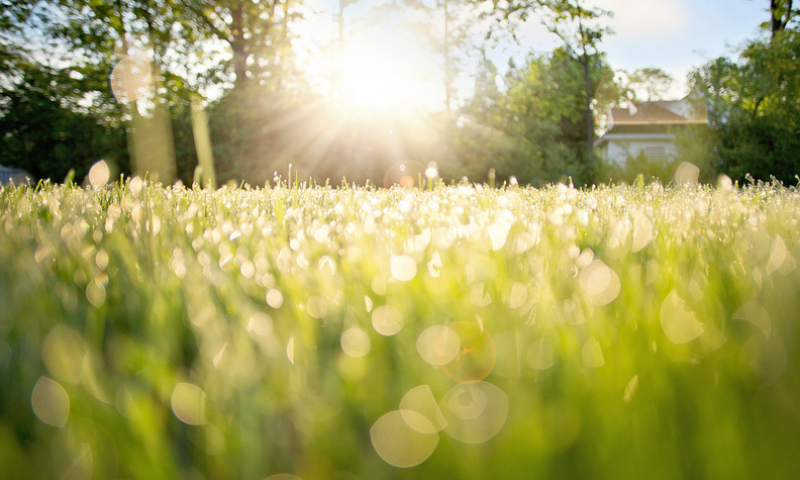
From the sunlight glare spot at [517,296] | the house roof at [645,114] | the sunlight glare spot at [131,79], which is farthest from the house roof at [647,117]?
the sunlight glare spot at [517,296]

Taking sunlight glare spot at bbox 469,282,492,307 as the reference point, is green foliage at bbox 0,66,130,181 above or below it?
above

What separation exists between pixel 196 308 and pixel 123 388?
1.63ft

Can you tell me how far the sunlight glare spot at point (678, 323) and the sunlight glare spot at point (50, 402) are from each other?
0.90 meters

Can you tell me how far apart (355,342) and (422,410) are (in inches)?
10.9

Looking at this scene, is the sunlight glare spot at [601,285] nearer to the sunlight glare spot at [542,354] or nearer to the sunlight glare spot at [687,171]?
the sunlight glare spot at [542,354]

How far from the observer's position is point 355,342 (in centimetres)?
94

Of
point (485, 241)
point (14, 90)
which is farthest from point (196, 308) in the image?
point (14, 90)

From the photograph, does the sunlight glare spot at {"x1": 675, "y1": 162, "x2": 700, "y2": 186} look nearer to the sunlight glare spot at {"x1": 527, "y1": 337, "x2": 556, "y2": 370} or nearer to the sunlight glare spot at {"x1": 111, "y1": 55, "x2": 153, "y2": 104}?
the sunlight glare spot at {"x1": 111, "y1": 55, "x2": 153, "y2": 104}

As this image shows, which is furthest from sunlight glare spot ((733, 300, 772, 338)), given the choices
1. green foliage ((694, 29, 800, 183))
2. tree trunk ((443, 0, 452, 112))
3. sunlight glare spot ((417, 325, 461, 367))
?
tree trunk ((443, 0, 452, 112))

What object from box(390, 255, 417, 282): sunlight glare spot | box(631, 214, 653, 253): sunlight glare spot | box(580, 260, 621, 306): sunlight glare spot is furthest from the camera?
box(631, 214, 653, 253): sunlight glare spot

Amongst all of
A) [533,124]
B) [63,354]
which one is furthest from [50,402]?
[533,124]

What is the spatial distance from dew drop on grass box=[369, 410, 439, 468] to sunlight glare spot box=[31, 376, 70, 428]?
0.39 metres

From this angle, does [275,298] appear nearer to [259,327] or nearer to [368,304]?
[368,304]

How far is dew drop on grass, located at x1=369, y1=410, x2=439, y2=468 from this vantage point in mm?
627
